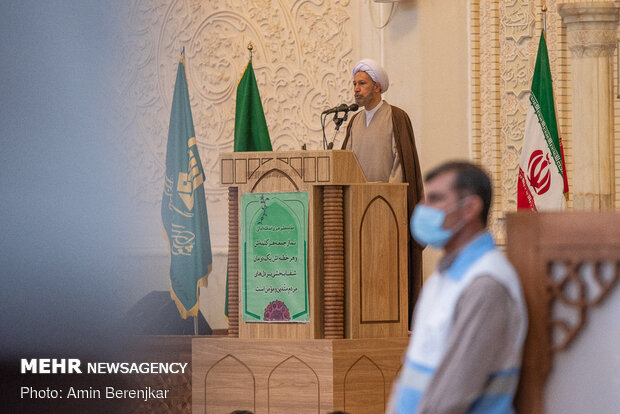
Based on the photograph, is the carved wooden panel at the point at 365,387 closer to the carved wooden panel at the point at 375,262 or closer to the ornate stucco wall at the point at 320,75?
the carved wooden panel at the point at 375,262

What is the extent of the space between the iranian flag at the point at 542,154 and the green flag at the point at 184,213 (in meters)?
1.92

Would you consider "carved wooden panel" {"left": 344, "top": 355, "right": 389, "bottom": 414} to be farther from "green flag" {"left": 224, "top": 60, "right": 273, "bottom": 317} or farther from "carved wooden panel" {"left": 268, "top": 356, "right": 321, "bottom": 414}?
"green flag" {"left": 224, "top": 60, "right": 273, "bottom": 317}

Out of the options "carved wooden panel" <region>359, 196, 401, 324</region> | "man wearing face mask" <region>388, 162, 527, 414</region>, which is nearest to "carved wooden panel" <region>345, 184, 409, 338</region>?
"carved wooden panel" <region>359, 196, 401, 324</region>

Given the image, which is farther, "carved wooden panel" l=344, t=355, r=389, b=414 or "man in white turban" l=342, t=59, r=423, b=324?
"man in white turban" l=342, t=59, r=423, b=324

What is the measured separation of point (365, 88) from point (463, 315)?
12.2 ft

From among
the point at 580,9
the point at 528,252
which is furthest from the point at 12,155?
the point at 528,252

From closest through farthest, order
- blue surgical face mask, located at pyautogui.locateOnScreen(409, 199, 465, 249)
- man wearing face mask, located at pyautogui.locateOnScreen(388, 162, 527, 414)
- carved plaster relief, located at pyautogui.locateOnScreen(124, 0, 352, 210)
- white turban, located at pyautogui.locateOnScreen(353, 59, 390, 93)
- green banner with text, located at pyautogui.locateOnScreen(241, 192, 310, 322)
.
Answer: man wearing face mask, located at pyautogui.locateOnScreen(388, 162, 527, 414)
blue surgical face mask, located at pyautogui.locateOnScreen(409, 199, 465, 249)
green banner with text, located at pyautogui.locateOnScreen(241, 192, 310, 322)
white turban, located at pyautogui.locateOnScreen(353, 59, 390, 93)
carved plaster relief, located at pyautogui.locateOnScreen(124, 0, 352, 210)

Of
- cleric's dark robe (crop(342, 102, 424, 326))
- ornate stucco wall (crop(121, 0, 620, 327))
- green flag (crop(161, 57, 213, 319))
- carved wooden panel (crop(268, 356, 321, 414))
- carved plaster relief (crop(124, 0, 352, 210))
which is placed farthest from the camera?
carved plaster relief (crop(124, 0, 352, 210))

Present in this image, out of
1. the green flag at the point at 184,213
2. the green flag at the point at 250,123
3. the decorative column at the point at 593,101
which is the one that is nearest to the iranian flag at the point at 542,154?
the decorative column at the point at 593,101

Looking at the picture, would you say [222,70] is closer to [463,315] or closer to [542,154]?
[542,154]

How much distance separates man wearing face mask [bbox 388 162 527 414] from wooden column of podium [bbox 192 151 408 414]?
95.1 inches

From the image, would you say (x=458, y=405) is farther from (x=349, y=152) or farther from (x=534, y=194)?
(x=534, y=194)

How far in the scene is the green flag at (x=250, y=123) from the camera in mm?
6035

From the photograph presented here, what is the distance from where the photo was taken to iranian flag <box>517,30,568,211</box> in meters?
6.11
